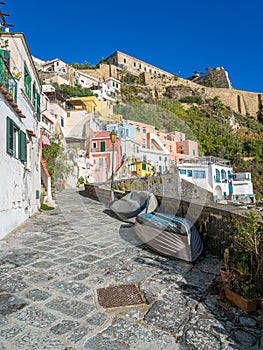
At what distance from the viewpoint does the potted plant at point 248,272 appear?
290 cm

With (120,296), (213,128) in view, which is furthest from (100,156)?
(213,128)

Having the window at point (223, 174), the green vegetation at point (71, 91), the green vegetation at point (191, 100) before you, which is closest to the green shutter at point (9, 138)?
the window at point (223, 174)

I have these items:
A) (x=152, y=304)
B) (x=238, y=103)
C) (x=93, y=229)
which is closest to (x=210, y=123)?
(x=238, y=103)

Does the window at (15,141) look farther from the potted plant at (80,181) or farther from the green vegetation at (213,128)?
the green vegetation at (213,128)

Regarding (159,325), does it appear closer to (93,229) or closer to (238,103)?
(93,229)

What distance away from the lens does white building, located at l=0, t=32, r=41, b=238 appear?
615cm

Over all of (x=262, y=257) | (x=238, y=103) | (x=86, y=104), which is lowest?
(x=262, y=257)

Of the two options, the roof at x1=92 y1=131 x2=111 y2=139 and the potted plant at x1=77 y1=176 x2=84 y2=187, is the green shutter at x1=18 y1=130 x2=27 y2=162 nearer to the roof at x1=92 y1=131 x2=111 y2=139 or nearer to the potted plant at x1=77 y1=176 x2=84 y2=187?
the potted plant at x1=77 y1=176 x2=84 y2=187

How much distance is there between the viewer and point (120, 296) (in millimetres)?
3225

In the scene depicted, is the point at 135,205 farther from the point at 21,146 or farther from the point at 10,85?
the point at 10,85

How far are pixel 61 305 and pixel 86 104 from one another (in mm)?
37958

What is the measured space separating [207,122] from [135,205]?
56594 mm

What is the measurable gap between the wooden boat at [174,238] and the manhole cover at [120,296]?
135cm

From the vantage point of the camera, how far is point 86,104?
38406 mm
